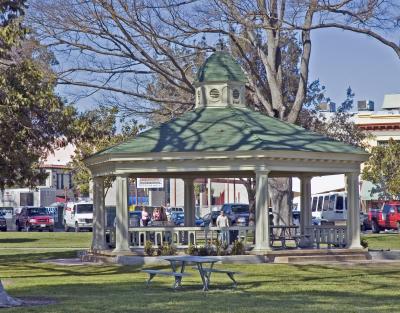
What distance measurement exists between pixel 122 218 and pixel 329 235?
22.6 feet

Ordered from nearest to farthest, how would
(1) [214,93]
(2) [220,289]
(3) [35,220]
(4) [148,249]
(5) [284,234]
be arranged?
1. (2) [220,289]
2. (4) [148,249]
3. (1) [214,93]
4. (5) [284,234]
5. (3) [35,220]

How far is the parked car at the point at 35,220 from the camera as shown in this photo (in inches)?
2815

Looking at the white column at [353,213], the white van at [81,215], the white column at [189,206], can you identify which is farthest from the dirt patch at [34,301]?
the white van at [81,215]

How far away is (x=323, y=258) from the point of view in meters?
31.6

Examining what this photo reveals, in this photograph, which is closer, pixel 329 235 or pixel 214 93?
pixel 329 235

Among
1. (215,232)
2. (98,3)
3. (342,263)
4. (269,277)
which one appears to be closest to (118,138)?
(98,3)

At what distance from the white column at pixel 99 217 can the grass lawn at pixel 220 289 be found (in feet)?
8.34

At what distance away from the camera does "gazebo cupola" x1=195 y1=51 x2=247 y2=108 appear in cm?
3416

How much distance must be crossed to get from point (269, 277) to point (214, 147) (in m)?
6.14

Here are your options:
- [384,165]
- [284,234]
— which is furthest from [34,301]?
[384,165]

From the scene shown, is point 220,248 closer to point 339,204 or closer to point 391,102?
point 339,204

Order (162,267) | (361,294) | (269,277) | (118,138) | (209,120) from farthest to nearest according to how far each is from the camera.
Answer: (118,138) → (209,120) → (162,267) → (269,277) → (361,294)

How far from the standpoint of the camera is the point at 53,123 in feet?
99.8

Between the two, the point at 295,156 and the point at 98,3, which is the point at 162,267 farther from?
the point at 98,3
